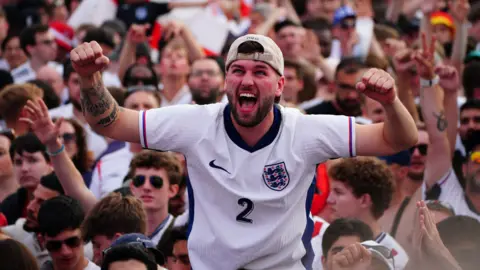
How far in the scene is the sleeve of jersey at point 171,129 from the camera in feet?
19.6

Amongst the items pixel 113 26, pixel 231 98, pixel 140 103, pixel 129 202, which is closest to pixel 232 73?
pixel 231 98

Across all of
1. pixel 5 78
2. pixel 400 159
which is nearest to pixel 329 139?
pixel 400 159

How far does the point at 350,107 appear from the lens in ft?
35.6

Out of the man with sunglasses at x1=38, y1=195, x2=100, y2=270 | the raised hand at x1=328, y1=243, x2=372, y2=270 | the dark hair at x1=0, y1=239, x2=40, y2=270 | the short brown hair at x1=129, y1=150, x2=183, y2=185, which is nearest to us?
the dark hair at x1=0, y1=239, x2=40, y2=270

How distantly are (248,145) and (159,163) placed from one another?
104 inches

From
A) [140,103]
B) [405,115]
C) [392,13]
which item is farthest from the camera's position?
[392,13]

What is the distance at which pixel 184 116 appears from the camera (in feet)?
19.7

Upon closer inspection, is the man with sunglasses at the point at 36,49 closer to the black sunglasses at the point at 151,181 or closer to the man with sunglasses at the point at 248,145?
the black sunglasses at the point at 151,181

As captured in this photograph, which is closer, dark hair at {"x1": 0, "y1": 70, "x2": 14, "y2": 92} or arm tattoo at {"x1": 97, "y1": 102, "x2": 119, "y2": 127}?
arm tattoo at {"x1": 97, "y1": 102, "x2": 119, "y2": 127}

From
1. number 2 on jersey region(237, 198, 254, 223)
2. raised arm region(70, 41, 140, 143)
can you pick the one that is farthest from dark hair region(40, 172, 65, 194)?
number 2 on jersey region(237, 198, 254, 223)

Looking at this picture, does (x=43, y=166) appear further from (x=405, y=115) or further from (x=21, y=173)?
(x=405, y=115)

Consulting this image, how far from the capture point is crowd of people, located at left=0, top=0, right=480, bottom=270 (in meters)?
5.88

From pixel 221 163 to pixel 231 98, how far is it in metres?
0.35

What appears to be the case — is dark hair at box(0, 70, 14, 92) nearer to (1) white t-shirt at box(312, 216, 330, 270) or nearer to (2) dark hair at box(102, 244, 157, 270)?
(1) white t-shirt at box(312, 216, 330, 270)
